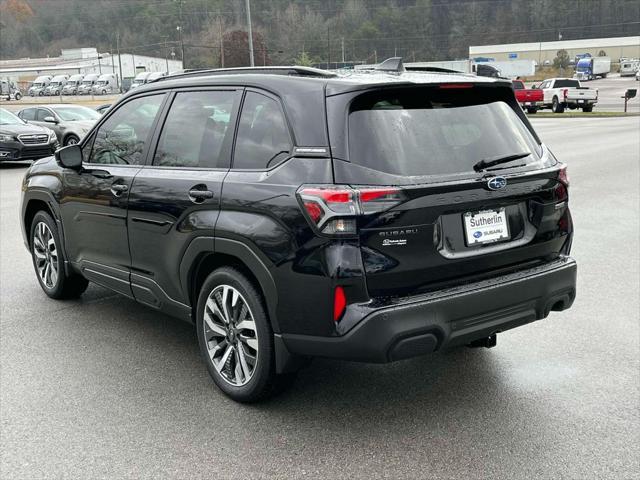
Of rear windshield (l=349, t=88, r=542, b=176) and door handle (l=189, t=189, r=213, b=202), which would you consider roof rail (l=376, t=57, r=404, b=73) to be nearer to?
rear windshield (l=349, t=88, r=542, b=176)

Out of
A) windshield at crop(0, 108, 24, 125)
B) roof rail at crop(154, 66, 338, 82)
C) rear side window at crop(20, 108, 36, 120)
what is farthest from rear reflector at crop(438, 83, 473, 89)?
rear side window at crop(20, 108, 36, 120)

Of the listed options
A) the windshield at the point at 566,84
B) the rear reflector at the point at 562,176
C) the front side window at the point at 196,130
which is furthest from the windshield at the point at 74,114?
the windshield at the point at 566,84

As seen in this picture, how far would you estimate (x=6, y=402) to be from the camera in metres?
3.90

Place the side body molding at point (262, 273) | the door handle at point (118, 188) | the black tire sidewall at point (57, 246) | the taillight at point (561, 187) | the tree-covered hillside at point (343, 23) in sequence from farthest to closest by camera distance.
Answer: the tree-covered hillside at point (343, 23), the black tire sidewall at point (57, 246), the door handle at point (118, 188), the taillight at point (561, 187), the side body molding at point (262, 273)

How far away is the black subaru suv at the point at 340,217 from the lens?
10.5ft

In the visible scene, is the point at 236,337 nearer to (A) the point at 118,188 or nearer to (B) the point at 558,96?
(A) the point at 118,188

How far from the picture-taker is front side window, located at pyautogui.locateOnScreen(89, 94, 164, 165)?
14.9 feet

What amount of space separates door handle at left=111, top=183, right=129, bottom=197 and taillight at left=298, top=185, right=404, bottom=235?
180 cm

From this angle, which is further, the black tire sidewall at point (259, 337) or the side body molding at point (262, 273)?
the black tire sidewall at point (259, 337)

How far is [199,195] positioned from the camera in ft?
12.6

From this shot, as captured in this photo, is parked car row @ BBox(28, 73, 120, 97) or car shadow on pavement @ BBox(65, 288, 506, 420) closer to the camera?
car shadow on pavement @ BBox(65, 288, 506, 420)

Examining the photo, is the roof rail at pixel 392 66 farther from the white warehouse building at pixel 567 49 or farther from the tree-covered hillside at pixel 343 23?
the tree-covered hillside at pixel 343 23

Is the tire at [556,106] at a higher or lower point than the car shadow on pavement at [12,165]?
lower

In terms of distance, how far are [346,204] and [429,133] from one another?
0.65m
